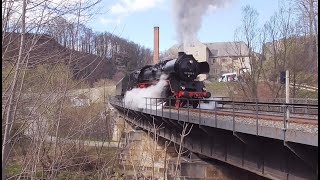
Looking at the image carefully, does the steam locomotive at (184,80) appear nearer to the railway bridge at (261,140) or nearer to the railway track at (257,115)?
the railway track at (257,115)

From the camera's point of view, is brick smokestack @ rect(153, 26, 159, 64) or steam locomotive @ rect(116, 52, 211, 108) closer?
steam locomotive @ rect(116, 52, 211, 108)

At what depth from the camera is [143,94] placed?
26344mm

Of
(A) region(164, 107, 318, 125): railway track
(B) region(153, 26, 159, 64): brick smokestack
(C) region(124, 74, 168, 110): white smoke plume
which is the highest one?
(B) region(153, 26, 159, 64): brick smokestack

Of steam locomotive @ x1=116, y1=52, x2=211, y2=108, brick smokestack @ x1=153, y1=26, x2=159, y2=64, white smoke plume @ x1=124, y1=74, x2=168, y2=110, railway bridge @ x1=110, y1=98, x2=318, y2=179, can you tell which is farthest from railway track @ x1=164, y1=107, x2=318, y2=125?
brick smokestack @ x1=153, y1=26, x2=159, y2=64

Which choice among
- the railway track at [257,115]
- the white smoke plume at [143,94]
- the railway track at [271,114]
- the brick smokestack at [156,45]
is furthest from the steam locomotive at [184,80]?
the brick smokestack at [156,45]

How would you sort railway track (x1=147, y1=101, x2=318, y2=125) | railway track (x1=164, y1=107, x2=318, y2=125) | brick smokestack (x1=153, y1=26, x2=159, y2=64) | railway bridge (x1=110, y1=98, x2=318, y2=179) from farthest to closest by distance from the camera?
brick smokestack (x1=153, y1=26, x2=159, y2=64) → railway track (x1=147, y1=101, x2=318, y2=125) → railway track (x1=164, y1=107, x2=318, y2=125) → railway bridge (x1=110, y1=98, x2=318, y2=179)

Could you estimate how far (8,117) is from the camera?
5637mm

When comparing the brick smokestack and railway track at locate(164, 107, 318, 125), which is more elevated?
the brick smokestack

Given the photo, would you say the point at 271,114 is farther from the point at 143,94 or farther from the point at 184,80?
the point at 143,94

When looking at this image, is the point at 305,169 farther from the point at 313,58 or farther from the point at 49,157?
the point at 313,58

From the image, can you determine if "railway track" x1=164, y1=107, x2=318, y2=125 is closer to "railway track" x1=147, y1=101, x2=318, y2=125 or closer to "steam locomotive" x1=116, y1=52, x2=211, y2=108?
"railway track" x1=147, y1=101, x2=318, y2=125

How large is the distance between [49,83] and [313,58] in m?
A: 40.6

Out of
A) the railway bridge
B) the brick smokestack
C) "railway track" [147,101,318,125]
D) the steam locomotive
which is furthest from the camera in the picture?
the brick smokestack

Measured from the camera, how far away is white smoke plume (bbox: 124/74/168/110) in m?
23.4
